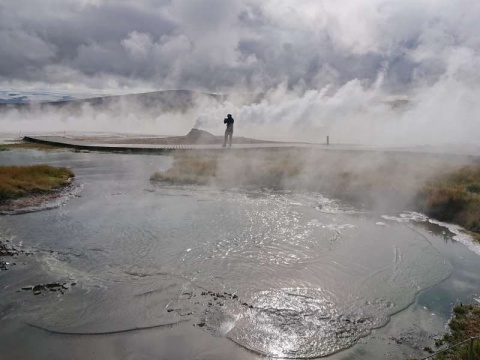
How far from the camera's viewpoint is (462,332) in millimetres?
5355

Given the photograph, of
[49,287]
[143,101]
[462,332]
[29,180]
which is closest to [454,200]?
[462,332]

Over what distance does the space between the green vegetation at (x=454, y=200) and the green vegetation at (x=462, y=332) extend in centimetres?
460

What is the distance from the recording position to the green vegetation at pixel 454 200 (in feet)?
34.9

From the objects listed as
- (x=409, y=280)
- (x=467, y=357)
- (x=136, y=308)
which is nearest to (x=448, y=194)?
(x=409, y=280)

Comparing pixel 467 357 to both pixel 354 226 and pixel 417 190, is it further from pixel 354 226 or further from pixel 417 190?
pixel 417 190

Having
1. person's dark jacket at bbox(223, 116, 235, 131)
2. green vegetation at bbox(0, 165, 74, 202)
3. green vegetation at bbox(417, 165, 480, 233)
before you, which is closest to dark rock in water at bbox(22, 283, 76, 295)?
green vegetation at bbox(0, 165, 74, 202)

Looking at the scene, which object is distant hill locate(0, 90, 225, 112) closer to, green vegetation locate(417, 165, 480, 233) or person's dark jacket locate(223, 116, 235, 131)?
person's dark jacket locate(223, 116, 235, 131)

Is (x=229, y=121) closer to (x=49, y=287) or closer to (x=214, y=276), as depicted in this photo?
(x=214, y=276)

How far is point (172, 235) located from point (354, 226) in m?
4.21

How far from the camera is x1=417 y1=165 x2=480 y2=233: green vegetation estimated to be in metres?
10.6

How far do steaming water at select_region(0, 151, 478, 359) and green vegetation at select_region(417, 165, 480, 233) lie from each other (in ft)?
2.11

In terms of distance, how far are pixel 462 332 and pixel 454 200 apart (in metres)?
6.89

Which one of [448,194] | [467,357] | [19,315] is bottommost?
[19,315]

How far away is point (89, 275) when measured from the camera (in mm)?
7090
